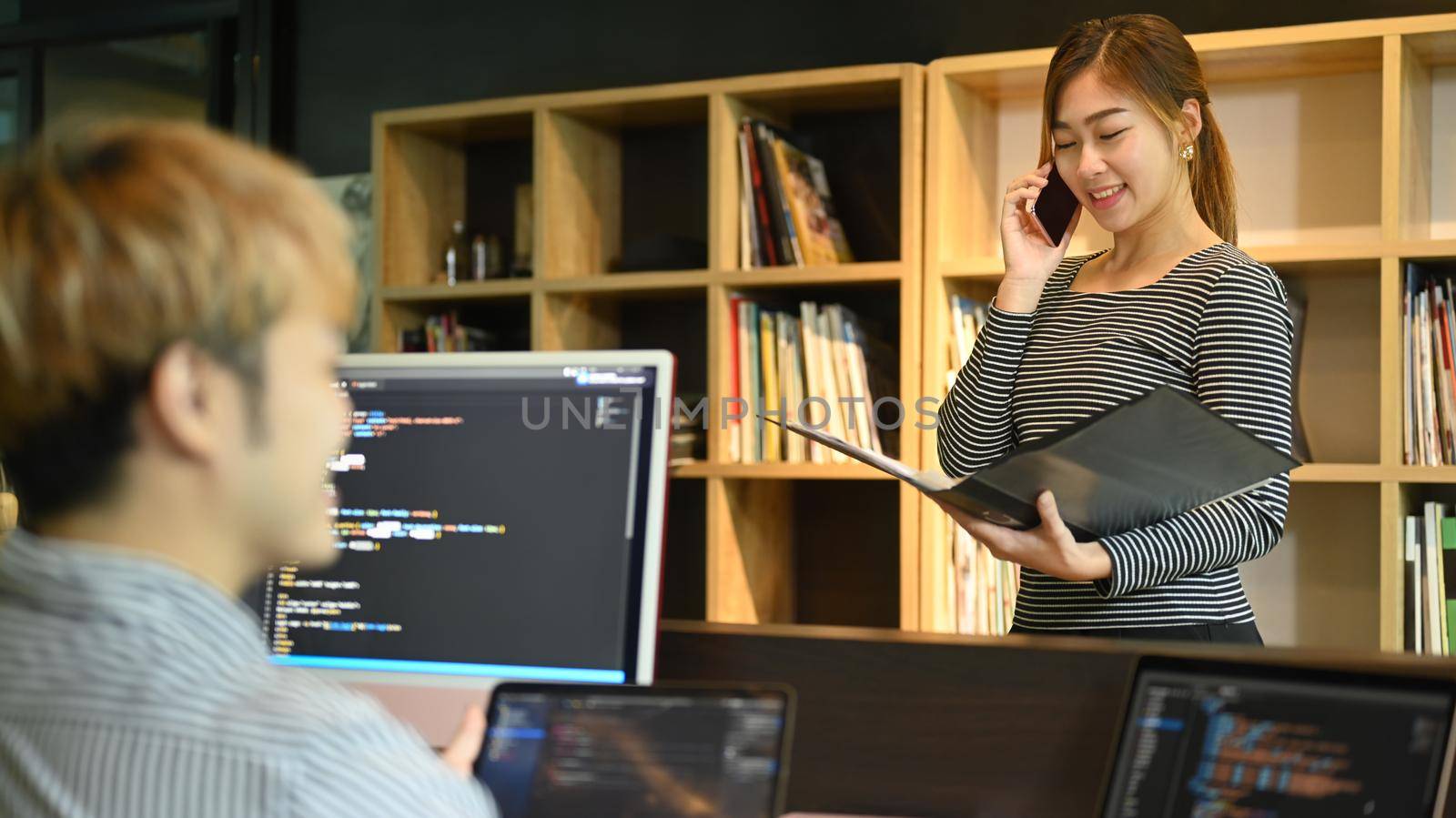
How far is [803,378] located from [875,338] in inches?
8.4

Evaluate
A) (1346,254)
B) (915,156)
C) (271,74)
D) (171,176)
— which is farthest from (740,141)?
(171,176)

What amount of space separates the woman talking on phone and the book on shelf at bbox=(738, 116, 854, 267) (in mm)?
1154

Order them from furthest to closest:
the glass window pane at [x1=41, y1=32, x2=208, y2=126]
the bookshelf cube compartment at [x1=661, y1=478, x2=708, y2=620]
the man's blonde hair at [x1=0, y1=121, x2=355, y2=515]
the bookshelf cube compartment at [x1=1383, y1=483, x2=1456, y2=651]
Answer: the glass window pane at [x1=41, y1=32, x2=208, y2=126] → the bookshelf cube compartment at [x1=661, y1=478, x2=708, y2=620] → the bookshelf cube compartment at [x1=1383, y1=483, x2=1456, y2=651] → the man's blonde hair at [x1=0, y1=121, x2=355, y2=515]

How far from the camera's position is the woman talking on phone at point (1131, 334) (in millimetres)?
1426

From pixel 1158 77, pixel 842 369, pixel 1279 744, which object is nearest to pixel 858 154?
pixel 842 369

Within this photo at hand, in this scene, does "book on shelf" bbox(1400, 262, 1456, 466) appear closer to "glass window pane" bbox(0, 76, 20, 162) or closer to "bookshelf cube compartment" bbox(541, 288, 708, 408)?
"bookshelf cube compartment" bbox(541, 288, 708, 408)

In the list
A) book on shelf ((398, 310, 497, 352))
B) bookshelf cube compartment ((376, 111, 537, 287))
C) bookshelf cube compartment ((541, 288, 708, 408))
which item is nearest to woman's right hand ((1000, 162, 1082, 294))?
bookshelf cube compartment ((541, 288, 708, 408))

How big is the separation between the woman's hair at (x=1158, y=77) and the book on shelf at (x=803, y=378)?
119 cm

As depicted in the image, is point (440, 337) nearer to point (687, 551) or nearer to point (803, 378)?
point (687, 551)

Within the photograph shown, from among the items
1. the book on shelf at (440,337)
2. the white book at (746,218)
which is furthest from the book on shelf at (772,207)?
the book on shelf at (440,337)

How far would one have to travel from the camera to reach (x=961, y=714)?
3.61ft

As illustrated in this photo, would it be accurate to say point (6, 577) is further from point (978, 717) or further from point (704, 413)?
point (704, 413)

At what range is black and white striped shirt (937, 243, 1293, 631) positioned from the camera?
142 centimetres

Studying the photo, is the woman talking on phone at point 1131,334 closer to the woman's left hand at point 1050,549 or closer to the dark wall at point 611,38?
the woman's left hand at point 1050,549
